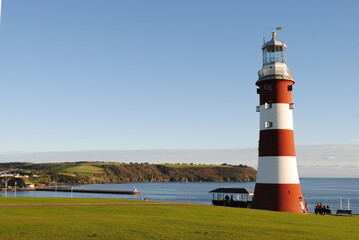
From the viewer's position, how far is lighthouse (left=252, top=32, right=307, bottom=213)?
3578 cm

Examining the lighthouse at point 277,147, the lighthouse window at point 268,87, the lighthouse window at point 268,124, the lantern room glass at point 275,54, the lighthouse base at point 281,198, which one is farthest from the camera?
the lantern room glass at point 275,54

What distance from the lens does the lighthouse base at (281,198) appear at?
117 feet

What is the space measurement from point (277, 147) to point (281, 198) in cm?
480

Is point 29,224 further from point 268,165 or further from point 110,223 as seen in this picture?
point 268,165

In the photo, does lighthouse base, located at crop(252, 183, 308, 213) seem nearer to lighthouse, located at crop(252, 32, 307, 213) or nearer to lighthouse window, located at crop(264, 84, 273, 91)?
lighthouse, located at crop(252, 32, 307, 213)

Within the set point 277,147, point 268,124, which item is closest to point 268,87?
point 268,124

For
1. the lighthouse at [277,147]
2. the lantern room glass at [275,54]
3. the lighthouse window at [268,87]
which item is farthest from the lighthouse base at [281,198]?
the lantern room glass at [275,54]

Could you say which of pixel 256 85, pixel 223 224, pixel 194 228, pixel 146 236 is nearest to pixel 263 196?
pixel 256 85

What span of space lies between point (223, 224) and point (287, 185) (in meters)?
16.2

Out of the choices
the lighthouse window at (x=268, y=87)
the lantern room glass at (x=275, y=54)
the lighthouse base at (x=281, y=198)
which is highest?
the lantern room glass at (x=275, y=54)

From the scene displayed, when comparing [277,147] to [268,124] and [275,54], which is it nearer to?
[268,124]

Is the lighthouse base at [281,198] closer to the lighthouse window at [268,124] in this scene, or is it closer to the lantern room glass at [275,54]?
the lighthouse window at [268,124]

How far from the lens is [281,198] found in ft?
117

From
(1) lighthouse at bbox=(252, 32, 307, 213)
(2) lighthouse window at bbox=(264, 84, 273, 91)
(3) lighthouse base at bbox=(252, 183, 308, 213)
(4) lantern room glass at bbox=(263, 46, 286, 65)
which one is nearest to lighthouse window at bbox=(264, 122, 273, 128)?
(1) lighthouse at bbox=(252, 32, 307, 213)
